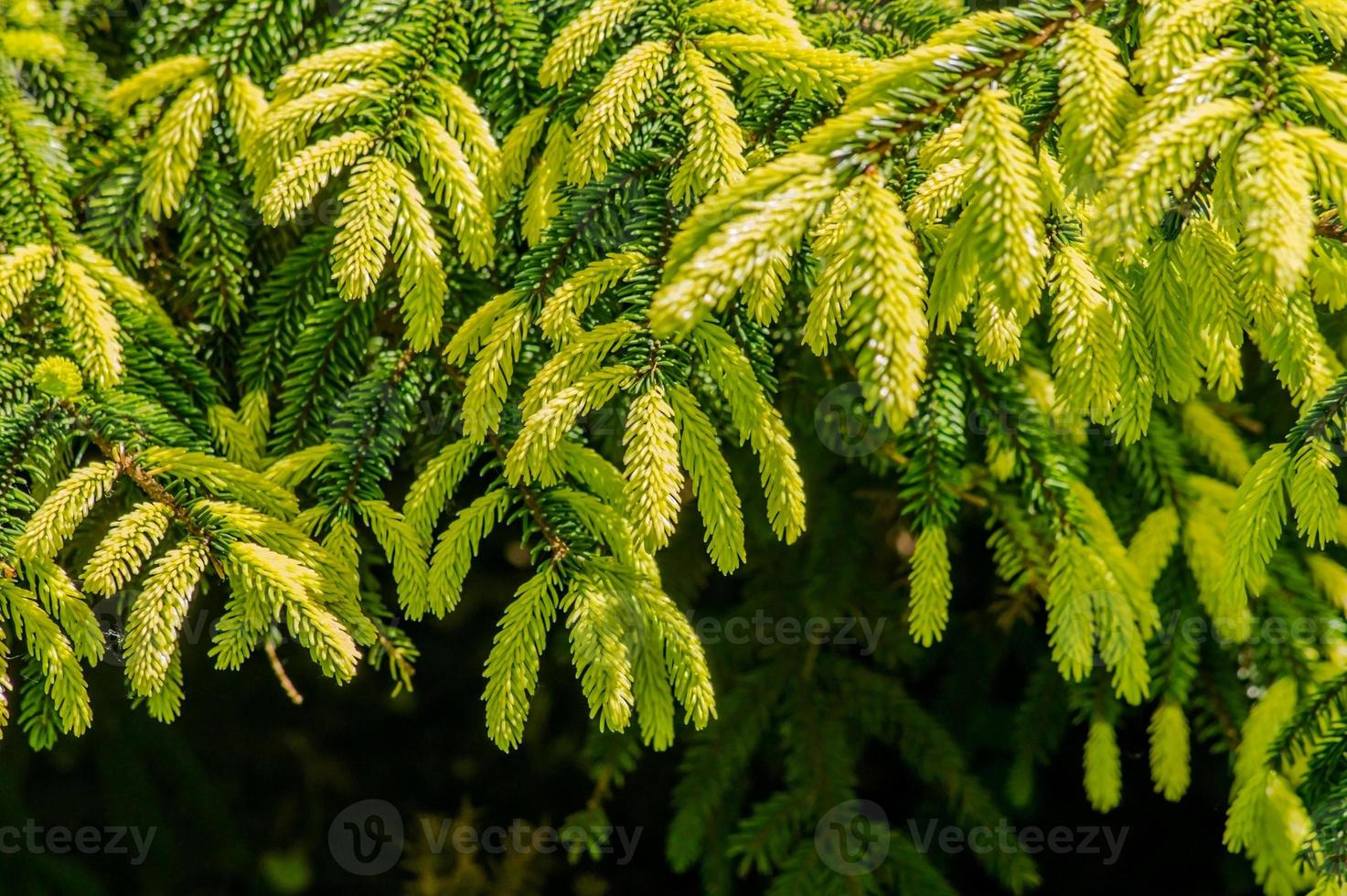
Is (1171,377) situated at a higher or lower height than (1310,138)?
lower

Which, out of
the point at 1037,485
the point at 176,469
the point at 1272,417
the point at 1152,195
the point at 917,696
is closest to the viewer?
the point at 1152,195

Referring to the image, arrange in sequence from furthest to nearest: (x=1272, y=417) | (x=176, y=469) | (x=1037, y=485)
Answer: (x=1272, y=417) < (x=1037, y=485) < (x=176, y=469)

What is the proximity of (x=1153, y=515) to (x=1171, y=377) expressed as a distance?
0.68 m

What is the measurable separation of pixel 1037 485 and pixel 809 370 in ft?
1.63

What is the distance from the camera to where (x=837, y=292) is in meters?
1.12

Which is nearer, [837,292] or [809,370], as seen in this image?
[837,292]

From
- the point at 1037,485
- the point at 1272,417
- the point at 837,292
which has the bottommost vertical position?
the point at 1272,417

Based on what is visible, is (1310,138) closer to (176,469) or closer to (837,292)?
(837,292)

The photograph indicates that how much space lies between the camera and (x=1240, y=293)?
1.15 metres

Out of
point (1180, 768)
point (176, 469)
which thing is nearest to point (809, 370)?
point (1180, 768)

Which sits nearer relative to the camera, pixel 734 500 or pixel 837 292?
pixel 837 292

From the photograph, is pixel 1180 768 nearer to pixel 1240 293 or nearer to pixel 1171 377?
pixel 1171 377

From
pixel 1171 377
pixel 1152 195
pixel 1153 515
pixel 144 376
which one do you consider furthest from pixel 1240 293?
pixel 144 376

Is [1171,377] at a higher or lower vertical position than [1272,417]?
higher
